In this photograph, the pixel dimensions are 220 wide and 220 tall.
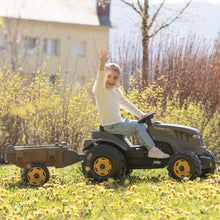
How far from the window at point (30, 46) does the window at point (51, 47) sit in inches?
31.6

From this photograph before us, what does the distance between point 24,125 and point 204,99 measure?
3995mm

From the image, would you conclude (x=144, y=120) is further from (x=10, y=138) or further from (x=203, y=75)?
(x=203, y=75)

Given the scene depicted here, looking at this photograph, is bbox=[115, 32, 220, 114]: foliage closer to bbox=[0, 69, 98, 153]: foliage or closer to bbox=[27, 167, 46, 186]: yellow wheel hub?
bbox=[0, 69, 98, 153]: foliage

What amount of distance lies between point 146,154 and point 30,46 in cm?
1761

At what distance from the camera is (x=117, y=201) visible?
443 cm

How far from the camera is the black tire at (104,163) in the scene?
5.38 metres

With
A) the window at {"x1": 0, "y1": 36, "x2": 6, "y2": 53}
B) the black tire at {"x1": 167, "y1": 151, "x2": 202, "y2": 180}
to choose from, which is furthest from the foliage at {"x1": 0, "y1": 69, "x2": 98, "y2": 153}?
the window at {"x1": 0, "y1": 36, "x2": 6, "y2": 53}

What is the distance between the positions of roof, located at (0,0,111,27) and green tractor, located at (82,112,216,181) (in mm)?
16499

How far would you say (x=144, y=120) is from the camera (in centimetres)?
554

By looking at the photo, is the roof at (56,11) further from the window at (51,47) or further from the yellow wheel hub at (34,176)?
the yellow wheel hub at (34,176)

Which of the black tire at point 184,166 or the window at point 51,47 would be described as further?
the window at point 51,47

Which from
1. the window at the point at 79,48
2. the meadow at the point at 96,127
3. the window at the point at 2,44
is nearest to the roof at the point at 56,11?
the window at the point at 79,48

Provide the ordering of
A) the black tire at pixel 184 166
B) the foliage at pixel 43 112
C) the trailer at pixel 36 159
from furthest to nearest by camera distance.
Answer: the foliage at pixel 43 112
the trailer at pixel 36 159
the black tire at pixel 184 166

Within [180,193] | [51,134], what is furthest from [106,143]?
[51,134]
